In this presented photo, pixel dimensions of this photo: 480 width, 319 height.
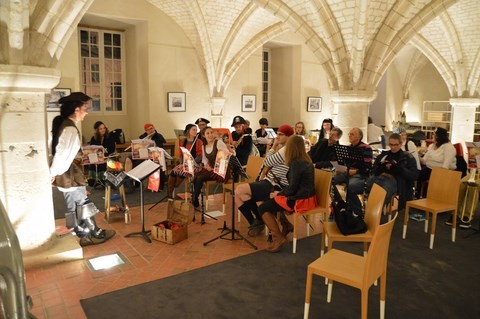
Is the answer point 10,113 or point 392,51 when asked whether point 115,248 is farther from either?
point 392,51

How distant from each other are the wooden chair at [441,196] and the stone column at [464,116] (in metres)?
7.68

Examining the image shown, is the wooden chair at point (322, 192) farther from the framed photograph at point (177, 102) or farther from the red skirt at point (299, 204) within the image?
the framed photograph at point (177, 102)

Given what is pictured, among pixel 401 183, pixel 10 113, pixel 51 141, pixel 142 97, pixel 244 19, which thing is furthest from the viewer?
pixel 142 97

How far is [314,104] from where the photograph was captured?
14.6 metres

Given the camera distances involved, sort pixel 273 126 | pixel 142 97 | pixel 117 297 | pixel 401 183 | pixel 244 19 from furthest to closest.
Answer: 1. pixel 273 126
2. pixel 142 97
3. pixel 244 19
4. pixel 401 183
5. pixel 117 297

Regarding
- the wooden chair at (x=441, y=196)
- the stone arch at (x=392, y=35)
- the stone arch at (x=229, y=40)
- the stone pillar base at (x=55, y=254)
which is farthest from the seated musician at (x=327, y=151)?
the stone arch at (x=229, y=40)

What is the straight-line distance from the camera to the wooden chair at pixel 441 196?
4598 mm

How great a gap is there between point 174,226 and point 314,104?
10799mm

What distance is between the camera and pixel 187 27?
1081 centimetres

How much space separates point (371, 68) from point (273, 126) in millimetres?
8138

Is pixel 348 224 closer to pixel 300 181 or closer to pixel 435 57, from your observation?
pixel 300 181

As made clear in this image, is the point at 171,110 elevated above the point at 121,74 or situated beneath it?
situated beneath

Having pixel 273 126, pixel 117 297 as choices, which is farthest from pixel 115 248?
pixel 273 126

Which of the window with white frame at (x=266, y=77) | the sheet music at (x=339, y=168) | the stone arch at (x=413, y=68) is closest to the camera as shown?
the sheet music at (x=339, y=168)
